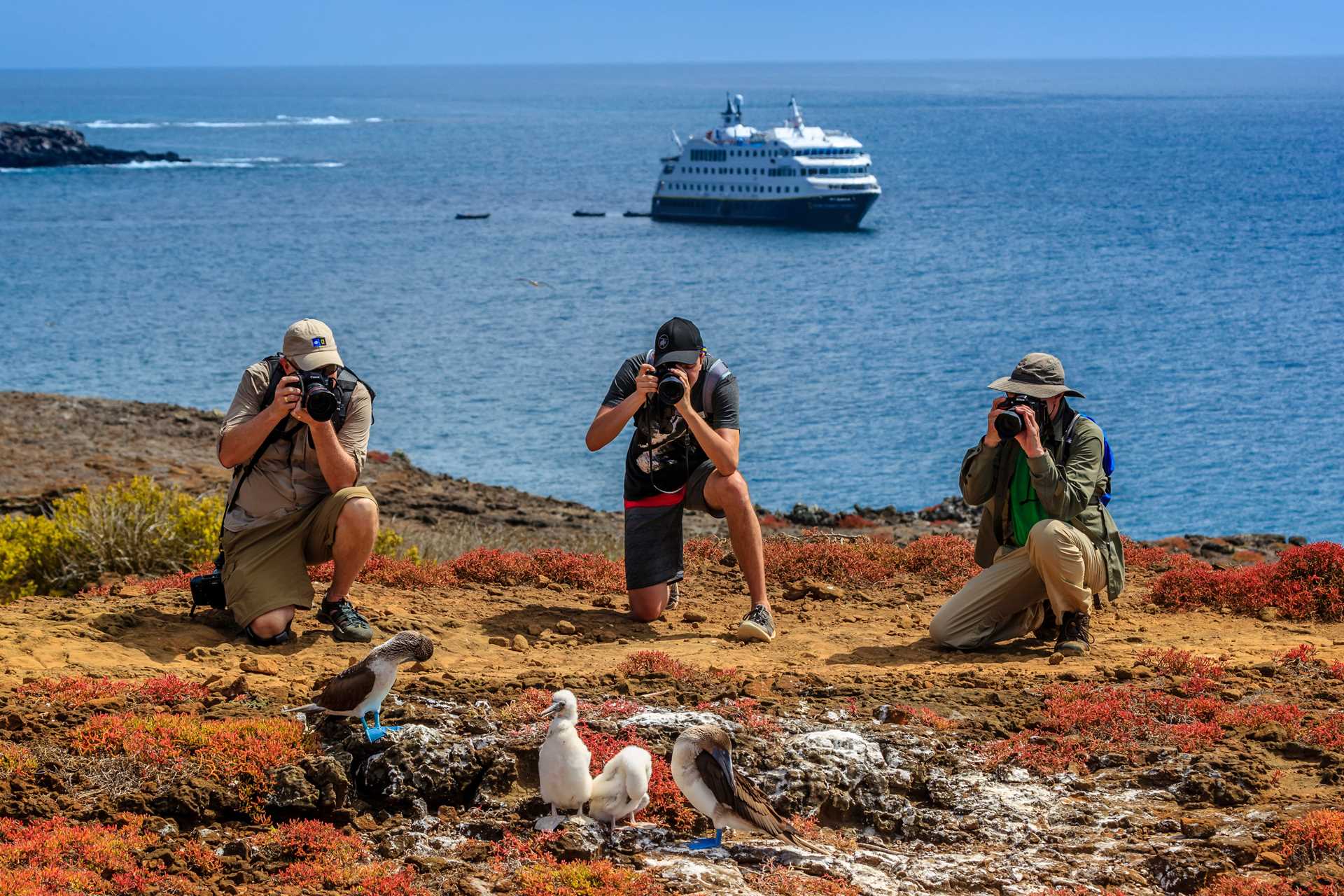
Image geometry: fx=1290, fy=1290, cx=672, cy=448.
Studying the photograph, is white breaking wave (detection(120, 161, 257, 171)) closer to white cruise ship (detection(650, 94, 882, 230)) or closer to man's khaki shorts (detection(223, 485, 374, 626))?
white cruise ship (detection(650, 94, 882, 230))

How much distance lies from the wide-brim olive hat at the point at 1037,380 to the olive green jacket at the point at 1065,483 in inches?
10.9

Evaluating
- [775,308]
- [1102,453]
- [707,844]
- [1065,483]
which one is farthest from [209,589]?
[775,308]

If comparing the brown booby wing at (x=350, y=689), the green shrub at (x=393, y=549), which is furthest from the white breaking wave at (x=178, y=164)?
the brown booby wing at (x=350, y=689)

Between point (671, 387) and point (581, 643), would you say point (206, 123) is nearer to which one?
point (581, 643)

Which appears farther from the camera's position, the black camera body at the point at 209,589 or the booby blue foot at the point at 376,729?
the black camera body at the point at 209,589

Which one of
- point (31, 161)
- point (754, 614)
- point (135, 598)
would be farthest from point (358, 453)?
point (31, 161)

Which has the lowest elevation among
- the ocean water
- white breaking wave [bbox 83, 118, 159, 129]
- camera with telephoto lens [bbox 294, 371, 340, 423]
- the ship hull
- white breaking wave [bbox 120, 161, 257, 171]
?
the ocean water

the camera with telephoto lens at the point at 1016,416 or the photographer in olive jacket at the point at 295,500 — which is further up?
the camera with telephoto lens at the point at 1016,416

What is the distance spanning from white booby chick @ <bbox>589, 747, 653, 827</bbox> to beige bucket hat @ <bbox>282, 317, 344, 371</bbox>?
3.16 meters

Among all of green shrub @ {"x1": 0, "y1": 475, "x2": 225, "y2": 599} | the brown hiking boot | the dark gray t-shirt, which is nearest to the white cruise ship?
green shrub @ {"x1": 0, "y1": 475, "x2": 225, "y2": 599}

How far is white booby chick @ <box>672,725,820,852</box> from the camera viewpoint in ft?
15.1

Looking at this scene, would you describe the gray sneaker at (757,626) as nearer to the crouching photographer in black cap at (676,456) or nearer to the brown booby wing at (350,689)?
the crouching photographer in black cap at (676,456)

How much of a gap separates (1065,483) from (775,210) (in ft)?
250

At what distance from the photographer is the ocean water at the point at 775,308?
106 ft
